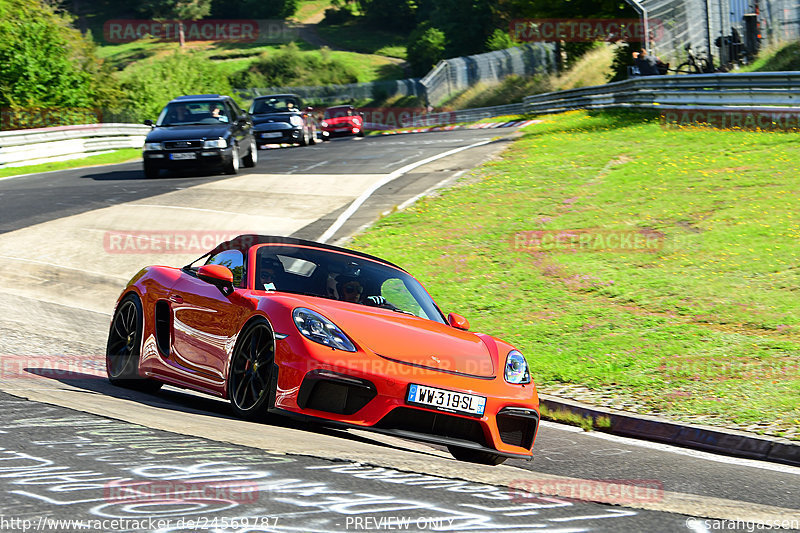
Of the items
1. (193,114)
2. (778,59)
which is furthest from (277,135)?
(778,59)


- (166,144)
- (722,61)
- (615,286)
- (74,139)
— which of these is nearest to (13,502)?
(615,286)

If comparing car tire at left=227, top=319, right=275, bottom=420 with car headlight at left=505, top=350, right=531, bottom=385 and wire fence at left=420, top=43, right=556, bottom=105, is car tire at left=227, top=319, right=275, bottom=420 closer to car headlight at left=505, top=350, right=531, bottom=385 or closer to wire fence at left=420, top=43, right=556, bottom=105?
car headlight at left=505, top=350, right=531, bottom=385

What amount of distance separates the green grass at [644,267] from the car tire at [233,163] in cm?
534

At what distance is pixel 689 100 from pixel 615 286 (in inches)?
573

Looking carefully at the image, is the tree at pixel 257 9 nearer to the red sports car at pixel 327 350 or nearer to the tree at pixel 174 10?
the tree at pixel 174 10

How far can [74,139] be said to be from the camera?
30734 millimetres

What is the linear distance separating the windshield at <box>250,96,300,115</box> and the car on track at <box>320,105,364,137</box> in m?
8.64

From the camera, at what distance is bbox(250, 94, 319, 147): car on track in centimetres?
3312

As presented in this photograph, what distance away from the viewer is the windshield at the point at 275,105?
3375 centimetres

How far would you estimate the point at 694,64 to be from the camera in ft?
106

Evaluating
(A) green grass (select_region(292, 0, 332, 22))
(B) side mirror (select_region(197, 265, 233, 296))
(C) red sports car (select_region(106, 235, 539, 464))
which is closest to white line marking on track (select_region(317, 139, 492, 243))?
(C) red sports car (select_region(106, 235, 539, 464))

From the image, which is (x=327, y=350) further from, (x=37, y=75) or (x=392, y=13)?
(x=392, y=13)

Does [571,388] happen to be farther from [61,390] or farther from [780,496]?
[61,390]

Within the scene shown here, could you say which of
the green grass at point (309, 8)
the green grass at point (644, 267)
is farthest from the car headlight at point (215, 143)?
the green grass at point (309, 8)
